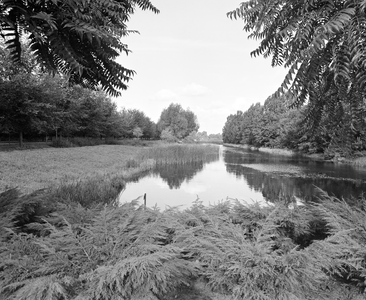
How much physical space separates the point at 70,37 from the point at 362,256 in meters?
4.20

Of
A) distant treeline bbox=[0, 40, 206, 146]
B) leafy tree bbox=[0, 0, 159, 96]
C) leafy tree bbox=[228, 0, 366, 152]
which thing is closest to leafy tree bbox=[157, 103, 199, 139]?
distant treeline bbox=[0, 40, 206, 146]

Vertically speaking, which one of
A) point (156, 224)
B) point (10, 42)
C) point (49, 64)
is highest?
point (10, 42)

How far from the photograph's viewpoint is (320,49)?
292cm

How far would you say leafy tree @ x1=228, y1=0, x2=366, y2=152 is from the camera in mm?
2572

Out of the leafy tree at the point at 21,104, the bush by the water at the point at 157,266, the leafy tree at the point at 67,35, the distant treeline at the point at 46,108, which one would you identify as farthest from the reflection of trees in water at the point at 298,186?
the leafy tree at the point at 21,104

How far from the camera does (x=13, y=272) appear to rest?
92.2 inches

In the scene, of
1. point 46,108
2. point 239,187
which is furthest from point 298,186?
point 46,108

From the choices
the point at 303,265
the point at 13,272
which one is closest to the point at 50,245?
the point at 13,272

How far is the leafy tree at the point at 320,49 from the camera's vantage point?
2.57 m

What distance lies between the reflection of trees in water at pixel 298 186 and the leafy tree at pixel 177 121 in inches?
2599

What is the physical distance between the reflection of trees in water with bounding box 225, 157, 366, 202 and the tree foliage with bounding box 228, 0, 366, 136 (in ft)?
39.6

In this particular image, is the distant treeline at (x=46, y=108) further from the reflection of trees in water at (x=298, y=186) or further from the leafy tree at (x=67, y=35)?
the reflection of trees in water at (x=298, y=186)

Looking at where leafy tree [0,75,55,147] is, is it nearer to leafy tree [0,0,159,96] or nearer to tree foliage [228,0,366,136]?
leafy tree [0,0,159,96]

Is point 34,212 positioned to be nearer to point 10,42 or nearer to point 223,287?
point 10,42
